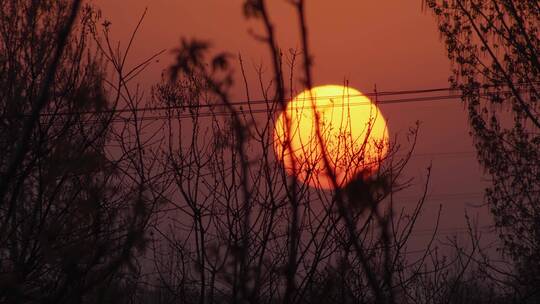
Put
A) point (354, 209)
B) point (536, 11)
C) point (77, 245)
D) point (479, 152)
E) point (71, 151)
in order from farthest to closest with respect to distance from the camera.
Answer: point (479, 152) → point (536, 11) → point (71, 151) → point (77, 245) → point (354, 209)

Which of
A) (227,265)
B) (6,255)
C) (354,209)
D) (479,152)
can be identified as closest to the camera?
(354,209)

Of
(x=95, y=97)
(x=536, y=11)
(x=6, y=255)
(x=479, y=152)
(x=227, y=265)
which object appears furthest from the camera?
(x=479, y=152)

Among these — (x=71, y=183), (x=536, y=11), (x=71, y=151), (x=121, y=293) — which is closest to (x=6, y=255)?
(x=71, y=183)

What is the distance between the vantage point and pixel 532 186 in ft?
44.2

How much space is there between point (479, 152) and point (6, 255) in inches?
426

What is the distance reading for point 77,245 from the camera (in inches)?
89.9

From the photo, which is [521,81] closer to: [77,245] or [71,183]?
[71,183]

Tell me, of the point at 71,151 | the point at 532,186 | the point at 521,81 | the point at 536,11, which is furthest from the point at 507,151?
the point at 71,151

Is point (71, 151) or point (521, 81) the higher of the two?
point (521, 81)

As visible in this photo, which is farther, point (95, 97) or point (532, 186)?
point (532, 186)

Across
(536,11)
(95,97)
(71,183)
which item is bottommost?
(95,97)

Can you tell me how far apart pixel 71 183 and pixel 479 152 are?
10445mm

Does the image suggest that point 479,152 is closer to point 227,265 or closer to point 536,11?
point 536,11

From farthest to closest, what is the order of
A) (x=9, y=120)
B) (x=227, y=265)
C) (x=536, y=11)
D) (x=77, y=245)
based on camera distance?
(x=536, y=11) → (x=9, y=120) → (x=227, y=265) → (x=77, y=245)
